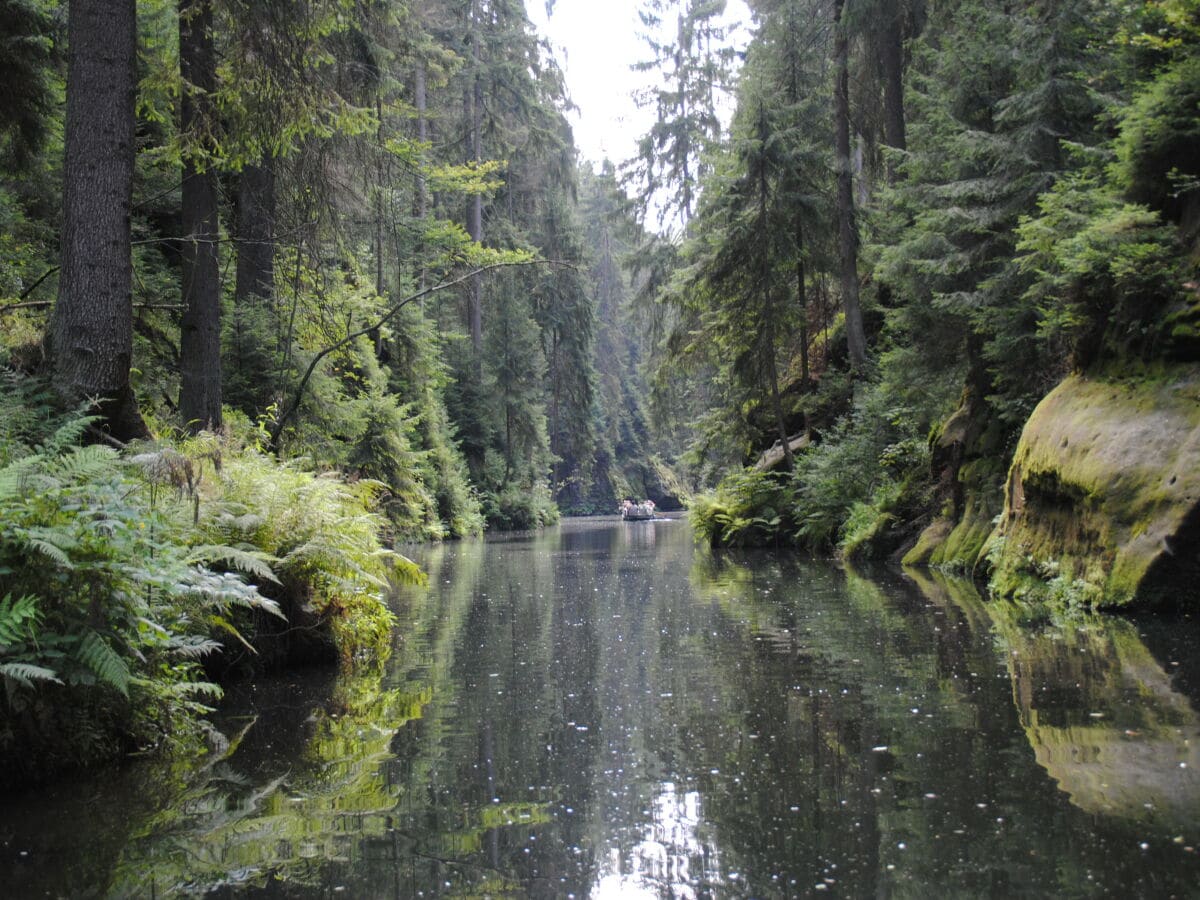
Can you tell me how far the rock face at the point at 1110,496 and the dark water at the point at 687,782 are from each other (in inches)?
28.4

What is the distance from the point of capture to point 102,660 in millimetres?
3844

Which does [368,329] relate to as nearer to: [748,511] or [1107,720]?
[1107,720]

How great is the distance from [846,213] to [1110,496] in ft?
43.6

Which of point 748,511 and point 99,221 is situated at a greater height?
point 99,221

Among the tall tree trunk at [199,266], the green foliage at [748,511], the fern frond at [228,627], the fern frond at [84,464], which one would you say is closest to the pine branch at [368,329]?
the tall tree trunk at [199,266]

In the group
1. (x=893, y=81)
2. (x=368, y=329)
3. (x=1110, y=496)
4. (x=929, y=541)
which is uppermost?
(x=893, y=81)

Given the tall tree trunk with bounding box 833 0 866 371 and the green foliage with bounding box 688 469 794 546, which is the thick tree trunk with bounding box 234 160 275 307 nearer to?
the green foliage with bounding box 688 469 794 546

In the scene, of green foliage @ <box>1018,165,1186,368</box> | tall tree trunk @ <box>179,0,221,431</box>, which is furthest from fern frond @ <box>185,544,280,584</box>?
green foliage @ <box>1018,165,1186,368</box>

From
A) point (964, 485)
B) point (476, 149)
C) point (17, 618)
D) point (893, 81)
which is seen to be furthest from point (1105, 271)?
point (476, 149)

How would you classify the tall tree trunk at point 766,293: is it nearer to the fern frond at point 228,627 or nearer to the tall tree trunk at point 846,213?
the tall tree trunk at point 846,213

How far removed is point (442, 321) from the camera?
1793 inches

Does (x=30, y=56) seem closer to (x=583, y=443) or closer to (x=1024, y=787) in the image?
(x=1024, y=787)

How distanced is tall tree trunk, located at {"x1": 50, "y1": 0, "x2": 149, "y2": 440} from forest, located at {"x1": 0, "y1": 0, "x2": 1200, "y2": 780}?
2cm

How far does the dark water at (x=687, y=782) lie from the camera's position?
3061 millimetres
